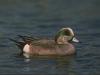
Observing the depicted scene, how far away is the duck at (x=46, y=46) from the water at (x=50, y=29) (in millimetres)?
281

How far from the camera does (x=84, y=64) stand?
17.9 meters

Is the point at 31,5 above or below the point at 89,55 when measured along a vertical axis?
above

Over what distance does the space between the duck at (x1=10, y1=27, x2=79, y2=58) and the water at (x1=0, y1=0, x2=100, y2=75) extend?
0.28 m

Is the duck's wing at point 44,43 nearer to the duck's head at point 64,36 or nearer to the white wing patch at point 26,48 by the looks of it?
the white wing patch at point 26,48

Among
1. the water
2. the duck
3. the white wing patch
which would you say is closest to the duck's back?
the duck

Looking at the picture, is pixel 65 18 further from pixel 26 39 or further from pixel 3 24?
pixel 26 39

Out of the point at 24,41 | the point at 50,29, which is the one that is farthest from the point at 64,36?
the point at 50,29

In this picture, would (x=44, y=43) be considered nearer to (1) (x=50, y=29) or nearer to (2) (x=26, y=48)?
(2) (x=26, y=48)

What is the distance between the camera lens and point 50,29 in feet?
75.9

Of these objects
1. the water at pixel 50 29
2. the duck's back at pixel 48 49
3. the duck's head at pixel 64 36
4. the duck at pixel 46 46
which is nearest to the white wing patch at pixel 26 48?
the duck at pixel 46 46

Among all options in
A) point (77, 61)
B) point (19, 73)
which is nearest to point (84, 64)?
point (77, 61)

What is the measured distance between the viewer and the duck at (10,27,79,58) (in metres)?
19.2

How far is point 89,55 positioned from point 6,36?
12.2 ft

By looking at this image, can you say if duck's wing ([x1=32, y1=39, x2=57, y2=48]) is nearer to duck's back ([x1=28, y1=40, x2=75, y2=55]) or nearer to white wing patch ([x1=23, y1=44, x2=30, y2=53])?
duck's back ([x1=28, y1=40, x2=75, y2=55])
